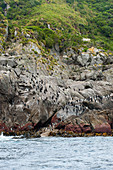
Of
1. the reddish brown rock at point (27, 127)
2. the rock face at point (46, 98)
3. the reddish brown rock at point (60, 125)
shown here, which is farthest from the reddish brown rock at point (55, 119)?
the reddish brown rock at point (27, 127)

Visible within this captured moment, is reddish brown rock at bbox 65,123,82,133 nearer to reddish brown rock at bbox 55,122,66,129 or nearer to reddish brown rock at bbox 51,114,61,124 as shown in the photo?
reddish brown rock at bbox 55,122,66,129

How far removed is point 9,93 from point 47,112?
11.9 meters

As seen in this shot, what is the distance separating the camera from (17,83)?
60531 mm

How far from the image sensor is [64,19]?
149000 millimetres

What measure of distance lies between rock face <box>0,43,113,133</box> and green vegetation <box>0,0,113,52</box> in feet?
111

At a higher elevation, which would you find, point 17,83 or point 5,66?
point 5,66

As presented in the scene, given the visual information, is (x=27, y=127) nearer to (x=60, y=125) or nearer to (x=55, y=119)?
(x=55, y=119)

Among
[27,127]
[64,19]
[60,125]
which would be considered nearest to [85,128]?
[60,125]

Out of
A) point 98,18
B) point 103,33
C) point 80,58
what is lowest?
point 80,58

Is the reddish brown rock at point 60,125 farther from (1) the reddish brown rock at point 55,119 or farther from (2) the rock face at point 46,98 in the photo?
(1) the reddish brown rock at point 55,119

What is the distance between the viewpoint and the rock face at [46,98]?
55.9 metres

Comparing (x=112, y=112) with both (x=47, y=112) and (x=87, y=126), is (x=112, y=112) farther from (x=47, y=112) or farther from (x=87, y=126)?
(x=47, y=112)

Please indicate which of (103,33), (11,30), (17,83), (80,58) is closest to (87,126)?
(17,83)

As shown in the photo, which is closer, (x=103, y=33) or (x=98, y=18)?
(x=103, y=33)
